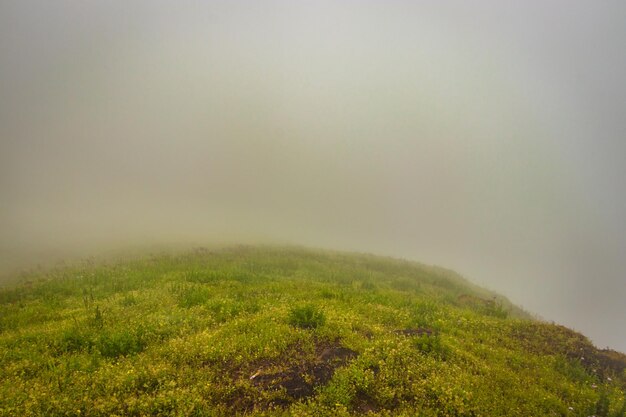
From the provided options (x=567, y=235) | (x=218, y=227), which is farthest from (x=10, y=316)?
(x=567, y=235)

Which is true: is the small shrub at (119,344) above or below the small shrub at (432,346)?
below

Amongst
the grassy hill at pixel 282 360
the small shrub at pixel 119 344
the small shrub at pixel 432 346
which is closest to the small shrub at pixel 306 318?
the grassy hill at pixel 282 360

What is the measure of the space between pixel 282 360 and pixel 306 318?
2077 mm

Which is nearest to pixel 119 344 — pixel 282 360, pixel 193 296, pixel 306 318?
pixel 193 296

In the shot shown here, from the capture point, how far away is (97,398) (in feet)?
25.4

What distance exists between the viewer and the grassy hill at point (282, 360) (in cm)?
806

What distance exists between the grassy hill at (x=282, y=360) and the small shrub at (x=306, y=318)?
38 mm

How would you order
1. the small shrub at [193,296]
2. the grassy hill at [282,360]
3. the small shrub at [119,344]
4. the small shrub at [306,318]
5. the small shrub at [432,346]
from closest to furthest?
the grassy hill at [282,360] < the small shrub at [119,344] < the small shrub at [432,346] < the small shrub at [306,318] < the small shrub at [193,296]

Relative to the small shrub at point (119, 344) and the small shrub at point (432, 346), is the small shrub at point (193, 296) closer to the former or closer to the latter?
the small shrub at point (119, 344)

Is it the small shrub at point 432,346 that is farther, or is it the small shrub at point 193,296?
the small shrub at point 193,296

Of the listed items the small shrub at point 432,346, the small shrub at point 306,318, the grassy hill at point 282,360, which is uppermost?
the small shrub at point 306,318

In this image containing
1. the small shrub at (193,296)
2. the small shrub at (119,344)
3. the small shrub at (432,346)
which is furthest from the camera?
the small shrub at (193,296)

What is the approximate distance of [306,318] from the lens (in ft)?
37.7

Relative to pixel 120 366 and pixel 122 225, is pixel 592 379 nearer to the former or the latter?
pixel 120 366
